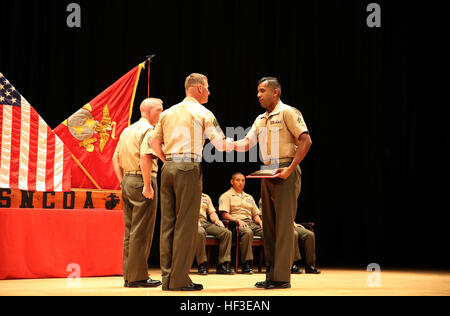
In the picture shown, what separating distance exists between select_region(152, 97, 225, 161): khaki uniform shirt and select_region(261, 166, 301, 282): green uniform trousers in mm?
569

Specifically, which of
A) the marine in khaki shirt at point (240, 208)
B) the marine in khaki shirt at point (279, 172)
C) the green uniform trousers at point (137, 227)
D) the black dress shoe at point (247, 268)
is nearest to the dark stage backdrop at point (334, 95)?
the marine in khaki shirt at point (240, 208)

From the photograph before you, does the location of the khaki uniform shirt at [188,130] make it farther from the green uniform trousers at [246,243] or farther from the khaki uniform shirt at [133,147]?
the green uniform trousers at [246,243]

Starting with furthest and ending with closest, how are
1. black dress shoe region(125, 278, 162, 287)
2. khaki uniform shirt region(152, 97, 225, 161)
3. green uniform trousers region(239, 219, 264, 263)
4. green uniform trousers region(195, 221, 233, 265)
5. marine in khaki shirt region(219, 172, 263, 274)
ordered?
marine in khaki shirt region(219, 172, 263, 274)
green uniform trousers region(239, 219, 264, 263)
green uniform trousers region(195, 221, 233, 265)
black dress shoe region(125, 278, 162, 287)
khaki uniform shirt region(152, 97, 225, 161)

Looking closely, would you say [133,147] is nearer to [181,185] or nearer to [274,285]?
[181,185]

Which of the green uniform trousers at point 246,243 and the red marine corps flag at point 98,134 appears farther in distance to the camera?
the green uniform trousers at point 246,243

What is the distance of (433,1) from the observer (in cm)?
735

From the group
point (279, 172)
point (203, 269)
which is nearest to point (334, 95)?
point (203, 269)

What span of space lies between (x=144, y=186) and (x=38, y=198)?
162 centimetres

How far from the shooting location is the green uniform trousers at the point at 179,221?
11.0 ft

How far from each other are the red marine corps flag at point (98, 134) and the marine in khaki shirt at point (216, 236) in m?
1.14

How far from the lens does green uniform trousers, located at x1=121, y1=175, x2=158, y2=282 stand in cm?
381

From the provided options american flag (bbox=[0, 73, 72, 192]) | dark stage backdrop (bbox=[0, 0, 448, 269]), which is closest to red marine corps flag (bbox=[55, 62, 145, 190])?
american flag (bbox=[0, 73, 72, 192])

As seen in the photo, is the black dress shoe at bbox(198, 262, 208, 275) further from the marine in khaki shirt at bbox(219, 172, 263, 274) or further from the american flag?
the american flag
